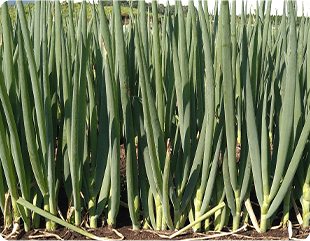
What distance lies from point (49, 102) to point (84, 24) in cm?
21

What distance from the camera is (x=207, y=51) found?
65 cm

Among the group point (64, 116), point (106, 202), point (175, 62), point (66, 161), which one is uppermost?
point (175, 62)

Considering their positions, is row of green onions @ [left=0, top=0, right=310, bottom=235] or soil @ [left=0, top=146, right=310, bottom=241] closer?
row of green onions @ [left=0, top=0, right=310, bottom=235]

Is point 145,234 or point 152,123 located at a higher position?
point 152,123

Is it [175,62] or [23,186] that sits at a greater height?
[175,62]

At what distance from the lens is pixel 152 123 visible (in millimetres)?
685

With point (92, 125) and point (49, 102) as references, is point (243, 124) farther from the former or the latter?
point (49, 102)

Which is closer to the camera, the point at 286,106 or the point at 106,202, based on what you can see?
the point at 286,106

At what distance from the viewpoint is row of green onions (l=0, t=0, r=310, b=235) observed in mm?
682

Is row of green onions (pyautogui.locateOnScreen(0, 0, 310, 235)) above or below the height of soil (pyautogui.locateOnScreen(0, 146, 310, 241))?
above

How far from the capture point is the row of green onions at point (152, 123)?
0.68 metres

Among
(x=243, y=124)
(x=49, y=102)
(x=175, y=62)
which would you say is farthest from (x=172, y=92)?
(x=49, y=102)

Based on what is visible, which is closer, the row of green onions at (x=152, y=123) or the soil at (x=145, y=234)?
the row of green onions at (x=152, y=123)

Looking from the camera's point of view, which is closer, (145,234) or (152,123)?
(152,123)
